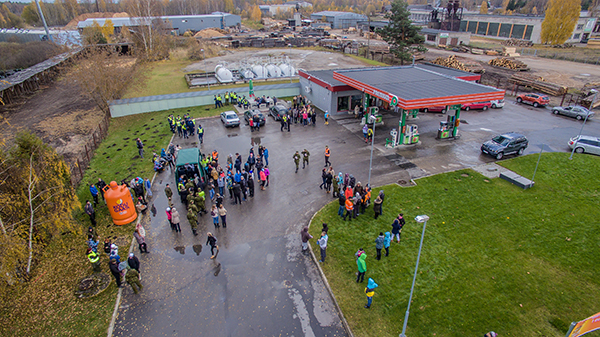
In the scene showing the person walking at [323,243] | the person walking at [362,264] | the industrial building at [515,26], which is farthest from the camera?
the industrial building at [515,26]

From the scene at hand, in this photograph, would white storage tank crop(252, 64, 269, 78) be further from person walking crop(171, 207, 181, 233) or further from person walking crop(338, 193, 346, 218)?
person walking crop(171, 207, 181, 233)

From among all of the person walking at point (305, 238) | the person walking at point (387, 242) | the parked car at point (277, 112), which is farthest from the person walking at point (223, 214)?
the parked car at point (277, 112)

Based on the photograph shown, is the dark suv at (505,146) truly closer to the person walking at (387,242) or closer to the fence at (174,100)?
the person walking at (387,242)

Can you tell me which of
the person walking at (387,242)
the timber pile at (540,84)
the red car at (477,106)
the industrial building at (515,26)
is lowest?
the person walking at (387,242)

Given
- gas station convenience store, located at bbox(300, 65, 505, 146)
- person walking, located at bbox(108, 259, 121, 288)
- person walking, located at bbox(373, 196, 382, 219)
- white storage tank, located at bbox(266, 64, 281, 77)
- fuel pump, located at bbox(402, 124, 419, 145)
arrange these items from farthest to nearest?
white storage tank, located at bbox(266, 64, 281, 77) → fuel pump, located at bbox(402, 124, 419, 145) → gas station convenience store, located at bbox(300, 65, 505, 146) → person walking, located at bbox(373, 196, 382, 219) → person walking, located at bbox(108, 259, 121, 288)

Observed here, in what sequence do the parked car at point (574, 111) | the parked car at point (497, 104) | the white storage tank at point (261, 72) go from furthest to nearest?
the white storage tank at point (261, 72) < the parked car at point (497, 104) < the parked car at point (574, 111)

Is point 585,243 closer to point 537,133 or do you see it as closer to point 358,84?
point 537,133

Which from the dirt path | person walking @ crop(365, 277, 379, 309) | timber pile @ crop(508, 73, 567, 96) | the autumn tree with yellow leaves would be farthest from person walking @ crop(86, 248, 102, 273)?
the autumn tree with yellow leaves
